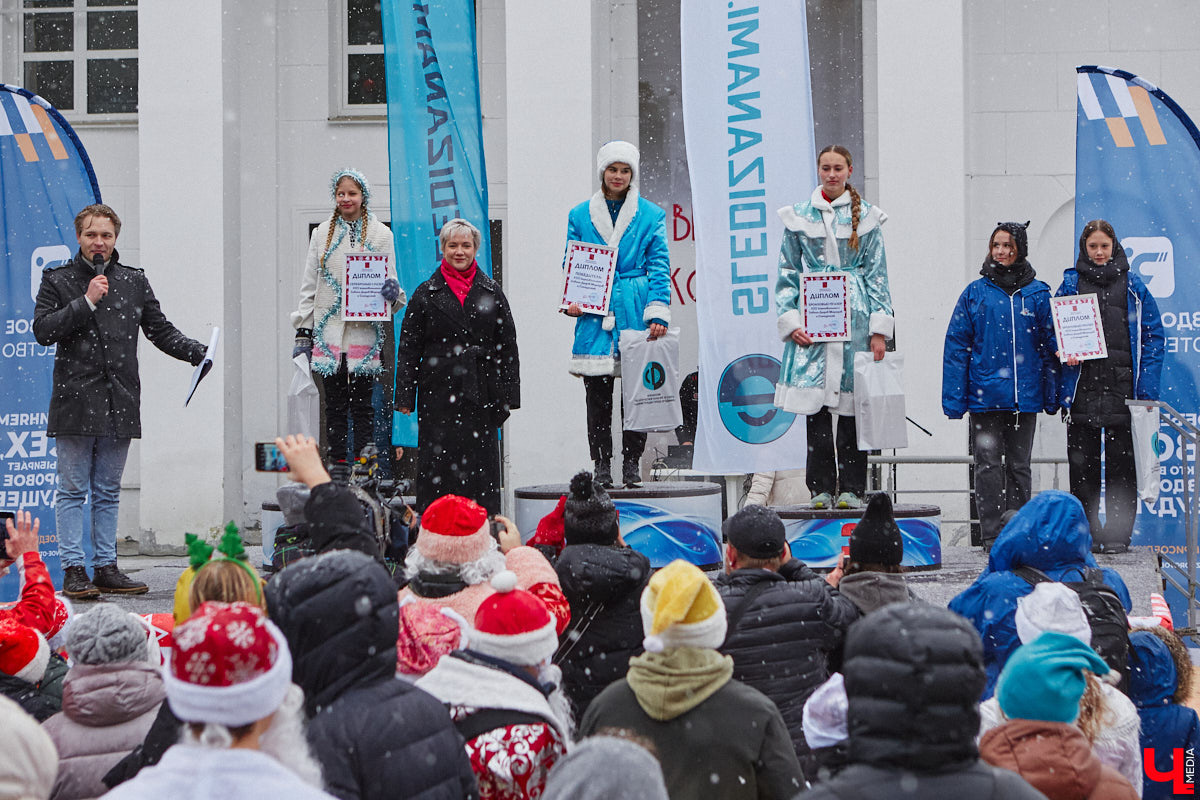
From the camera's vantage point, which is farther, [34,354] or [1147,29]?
[1147,29]

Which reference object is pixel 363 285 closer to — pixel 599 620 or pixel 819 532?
pixel 819 532

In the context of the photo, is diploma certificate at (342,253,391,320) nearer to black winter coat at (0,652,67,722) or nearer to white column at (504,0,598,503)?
white column at (504,0,598,503)

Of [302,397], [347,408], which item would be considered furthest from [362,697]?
[302,397]

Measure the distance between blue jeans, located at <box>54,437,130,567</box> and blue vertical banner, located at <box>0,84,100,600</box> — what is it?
2.86 feet

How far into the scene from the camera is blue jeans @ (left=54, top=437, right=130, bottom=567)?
6.61 metres

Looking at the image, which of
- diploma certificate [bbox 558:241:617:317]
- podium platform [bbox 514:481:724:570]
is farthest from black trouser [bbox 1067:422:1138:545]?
diploma certificate [bbox 558:241:617:317]

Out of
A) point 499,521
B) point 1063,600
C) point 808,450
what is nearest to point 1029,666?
point 1063,600

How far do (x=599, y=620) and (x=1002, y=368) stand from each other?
182 inches

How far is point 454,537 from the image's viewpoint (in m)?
3.43

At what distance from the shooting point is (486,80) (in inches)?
467

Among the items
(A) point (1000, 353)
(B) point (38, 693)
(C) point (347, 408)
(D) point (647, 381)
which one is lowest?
(B) point (38, 693)

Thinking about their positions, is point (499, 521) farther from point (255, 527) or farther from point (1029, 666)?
point (255, 527)

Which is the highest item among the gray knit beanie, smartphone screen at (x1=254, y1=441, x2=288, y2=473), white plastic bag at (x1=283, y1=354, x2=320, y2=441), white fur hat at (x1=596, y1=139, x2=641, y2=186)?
white fur hat at (x1=596, y1=139, x2=641, y2=186)

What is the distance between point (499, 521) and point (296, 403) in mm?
3521
